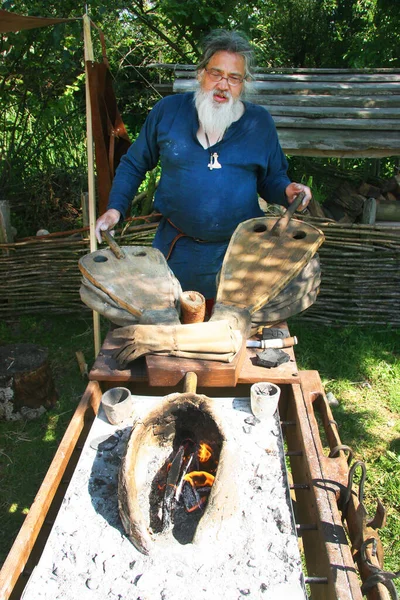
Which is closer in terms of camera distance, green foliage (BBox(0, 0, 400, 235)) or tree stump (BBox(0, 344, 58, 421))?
tree stump (BBox(0, 344, 58, 421))

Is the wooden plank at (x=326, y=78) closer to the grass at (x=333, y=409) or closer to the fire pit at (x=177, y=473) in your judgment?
the grass at (x=333, y=409)

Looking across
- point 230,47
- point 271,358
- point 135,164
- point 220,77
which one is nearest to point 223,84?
point 220,77

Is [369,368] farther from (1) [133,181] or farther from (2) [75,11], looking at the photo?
(2) [75,11]

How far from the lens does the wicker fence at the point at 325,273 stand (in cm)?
443

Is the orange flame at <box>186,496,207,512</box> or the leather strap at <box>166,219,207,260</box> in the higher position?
the leather strap at <box>166,219,207,260</box>

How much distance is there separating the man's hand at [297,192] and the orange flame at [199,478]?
1.40 meters

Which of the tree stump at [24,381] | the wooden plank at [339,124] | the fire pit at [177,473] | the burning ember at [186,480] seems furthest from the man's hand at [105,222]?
the wooden plank at [339,124]

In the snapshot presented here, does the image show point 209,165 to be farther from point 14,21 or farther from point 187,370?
point 14,21

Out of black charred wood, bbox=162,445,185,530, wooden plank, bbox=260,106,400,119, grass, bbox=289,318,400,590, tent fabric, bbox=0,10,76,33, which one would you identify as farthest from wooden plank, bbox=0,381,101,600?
wooden plank, bbox=260,106,400,119

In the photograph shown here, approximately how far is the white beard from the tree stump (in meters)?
2.07

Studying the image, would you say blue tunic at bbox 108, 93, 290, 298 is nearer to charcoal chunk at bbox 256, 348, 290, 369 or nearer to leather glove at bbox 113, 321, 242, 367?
charcoal chunk at bbox 256, 348, 290, 369

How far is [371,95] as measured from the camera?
4305 mm

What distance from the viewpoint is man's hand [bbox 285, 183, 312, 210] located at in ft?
8.14

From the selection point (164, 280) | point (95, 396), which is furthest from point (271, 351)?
point (95, 396)
